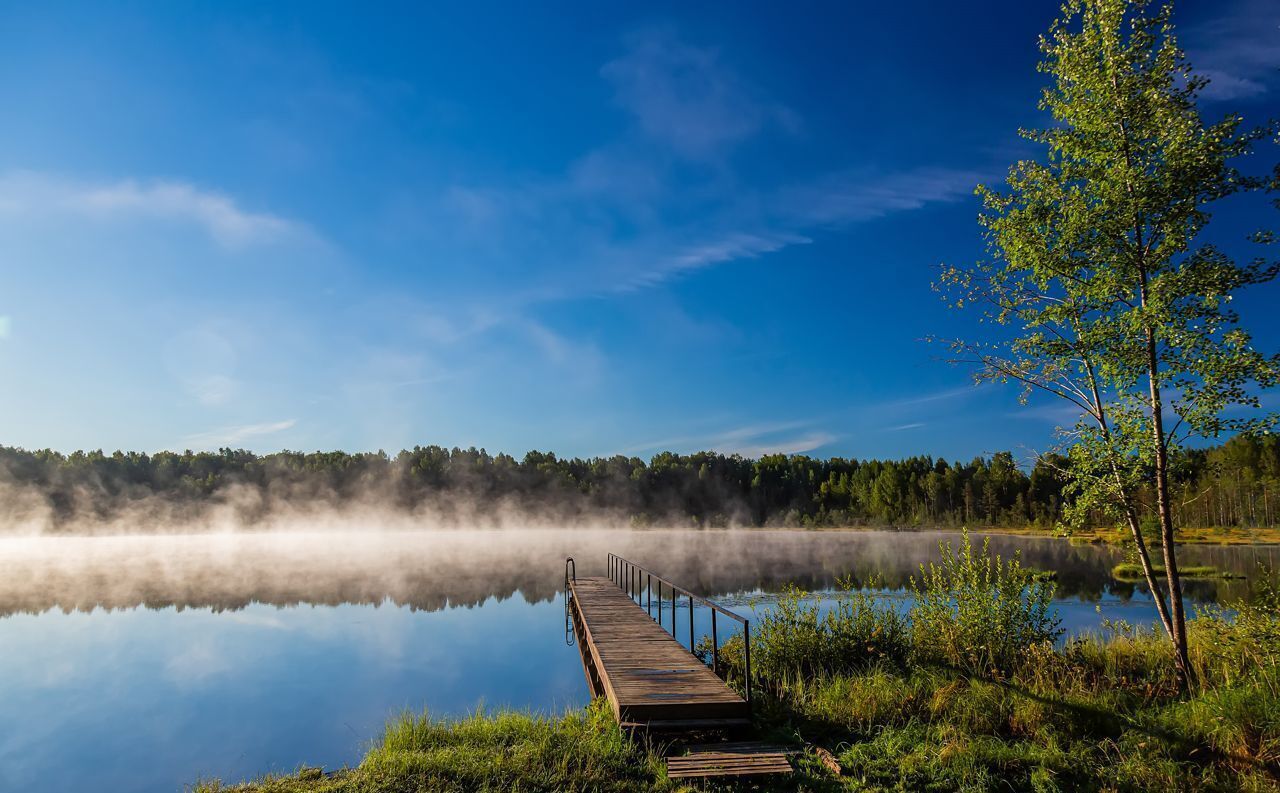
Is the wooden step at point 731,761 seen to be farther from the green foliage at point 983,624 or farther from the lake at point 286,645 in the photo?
the lake at point 286,645

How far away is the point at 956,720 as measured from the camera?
8484 mm

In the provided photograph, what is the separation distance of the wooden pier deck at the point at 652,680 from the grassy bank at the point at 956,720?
1.63ft

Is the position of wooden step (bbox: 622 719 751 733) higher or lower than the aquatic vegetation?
higher

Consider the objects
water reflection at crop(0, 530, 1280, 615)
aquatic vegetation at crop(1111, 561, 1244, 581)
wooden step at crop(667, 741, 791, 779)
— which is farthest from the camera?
aquatic vegetation at crop(1111, 561, 1244, 581)

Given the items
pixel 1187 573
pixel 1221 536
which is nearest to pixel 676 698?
pixel 1187 573

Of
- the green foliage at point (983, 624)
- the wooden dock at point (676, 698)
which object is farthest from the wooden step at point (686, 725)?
the green foliage at point (983, 624)

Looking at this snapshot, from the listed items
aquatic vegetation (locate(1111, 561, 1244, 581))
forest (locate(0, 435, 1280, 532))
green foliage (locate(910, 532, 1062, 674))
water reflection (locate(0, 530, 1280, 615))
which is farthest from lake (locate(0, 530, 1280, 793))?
forest (locate(0, 435, 1280, 532))

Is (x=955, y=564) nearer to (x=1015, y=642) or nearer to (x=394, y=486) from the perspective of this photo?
(x=1015, y=642)

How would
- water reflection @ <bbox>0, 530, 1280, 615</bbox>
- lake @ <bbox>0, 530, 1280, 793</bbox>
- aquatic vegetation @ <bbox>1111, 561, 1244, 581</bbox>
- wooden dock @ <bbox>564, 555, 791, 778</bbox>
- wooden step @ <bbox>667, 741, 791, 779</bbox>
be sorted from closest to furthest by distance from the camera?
wooden step @ <bbox>667, 741, 791, 779</bbox>, wooden dock @ <bbox>564, 555, 791, 778</bbox>, lake @ <bbox>0, 530, 1280, 793</bbox>, water reflection @ <bbox>0, 530, 1280, 615</bbox>, aquatic vegetation @ <bbox>1111, 561, 1244, 581</bbox>

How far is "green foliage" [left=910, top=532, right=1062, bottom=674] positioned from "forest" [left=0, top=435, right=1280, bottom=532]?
251ft

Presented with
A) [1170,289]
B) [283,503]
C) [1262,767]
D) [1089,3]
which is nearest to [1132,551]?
[1170,289]

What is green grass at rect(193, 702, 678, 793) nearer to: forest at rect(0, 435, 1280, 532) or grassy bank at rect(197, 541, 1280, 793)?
grassy bank at rect(197, 541, 1280, 793)

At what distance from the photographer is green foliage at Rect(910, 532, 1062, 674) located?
10.5m

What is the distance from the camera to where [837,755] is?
7.71 metres
